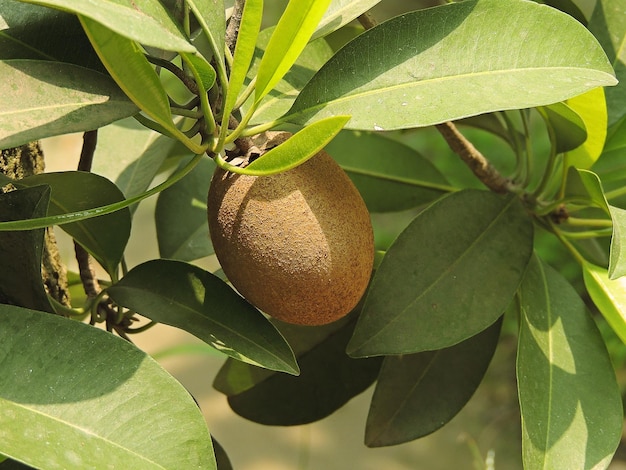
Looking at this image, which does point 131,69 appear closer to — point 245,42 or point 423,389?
point 245,42

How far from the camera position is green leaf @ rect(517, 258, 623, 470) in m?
0.55

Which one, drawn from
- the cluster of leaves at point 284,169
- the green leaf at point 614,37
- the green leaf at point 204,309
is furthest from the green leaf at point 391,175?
the green leaf at point 204,309

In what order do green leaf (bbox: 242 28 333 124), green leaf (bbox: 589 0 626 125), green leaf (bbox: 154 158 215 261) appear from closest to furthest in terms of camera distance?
1. green leaf (bbox: 242 28 333 124)
2. green leaf (bbox: 589 0 626 125)
3. green leaf (bbox: 154 158 215 261)

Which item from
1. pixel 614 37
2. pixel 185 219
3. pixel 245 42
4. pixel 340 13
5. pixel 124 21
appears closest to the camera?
pixel 124 21

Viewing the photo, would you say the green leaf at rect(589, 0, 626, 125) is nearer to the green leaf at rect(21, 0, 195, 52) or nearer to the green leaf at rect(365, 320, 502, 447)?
the green leaf at rect(365, 320, 502, 447)

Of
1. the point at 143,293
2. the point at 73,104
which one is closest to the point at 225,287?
the point at 143,293

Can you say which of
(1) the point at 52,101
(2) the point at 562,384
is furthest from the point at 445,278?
(1) the point at 52,101

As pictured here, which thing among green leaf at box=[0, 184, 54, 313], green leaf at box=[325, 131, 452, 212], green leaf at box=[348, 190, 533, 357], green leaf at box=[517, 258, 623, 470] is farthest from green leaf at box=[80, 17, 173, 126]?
green leaf at box=[325, 131, 452, 212]

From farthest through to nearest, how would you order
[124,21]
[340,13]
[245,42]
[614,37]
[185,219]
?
1. [185,219]
2. [614,37]
3. [340,13]
4. [245,42]
5. [124,21]

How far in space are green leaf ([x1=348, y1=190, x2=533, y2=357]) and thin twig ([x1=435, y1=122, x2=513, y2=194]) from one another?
6cm

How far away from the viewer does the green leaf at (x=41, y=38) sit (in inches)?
18.9

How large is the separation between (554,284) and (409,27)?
0.28 m

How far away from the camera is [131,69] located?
0.41m

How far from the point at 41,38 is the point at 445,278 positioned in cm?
34
